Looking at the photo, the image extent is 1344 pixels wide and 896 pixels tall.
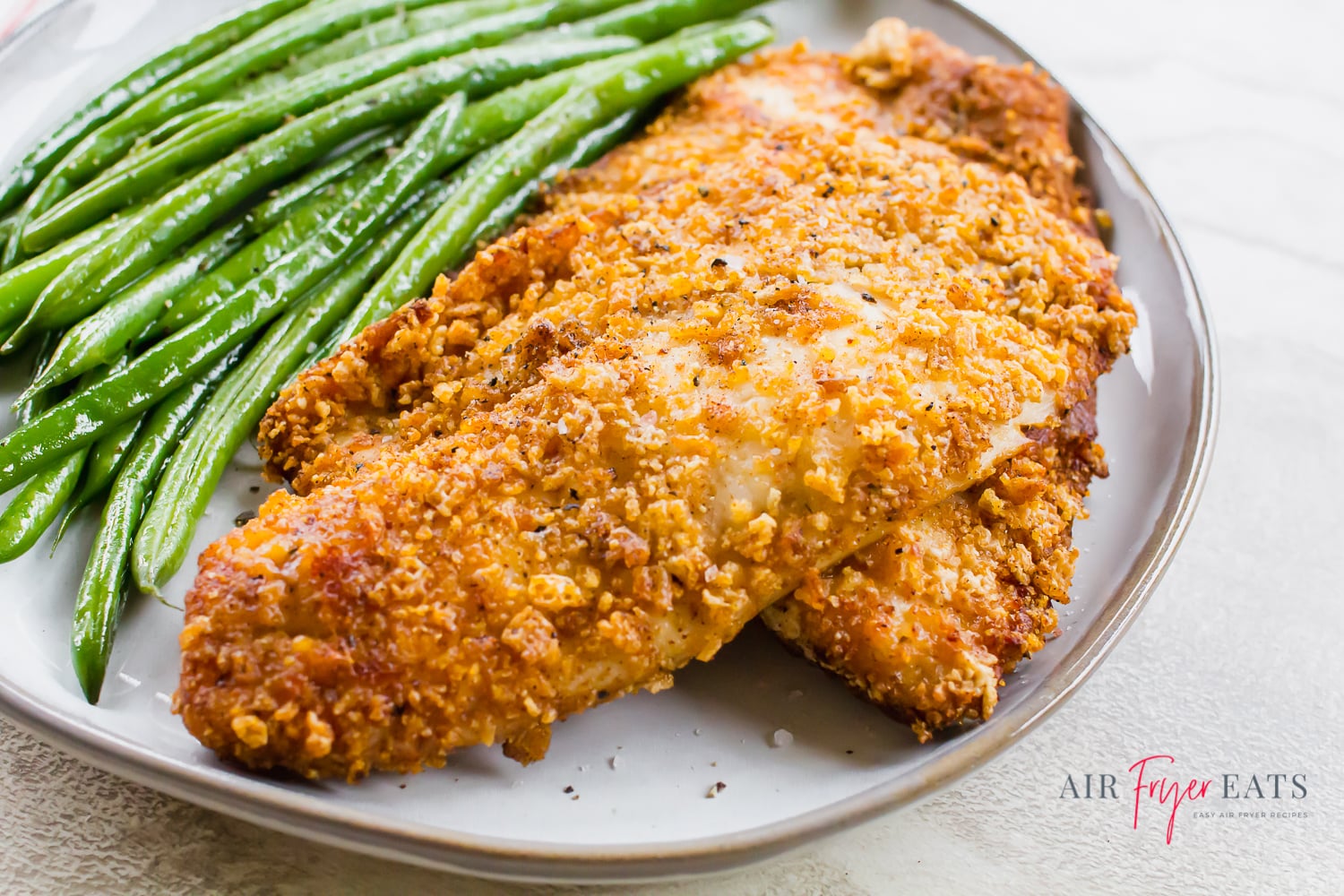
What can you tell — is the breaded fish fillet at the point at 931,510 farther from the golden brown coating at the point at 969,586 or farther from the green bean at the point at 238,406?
the green bean at the point at 238,406

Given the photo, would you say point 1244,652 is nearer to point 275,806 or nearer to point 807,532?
point 807,532

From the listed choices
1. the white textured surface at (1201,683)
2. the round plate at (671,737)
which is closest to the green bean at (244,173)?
the round plate at (671,737)

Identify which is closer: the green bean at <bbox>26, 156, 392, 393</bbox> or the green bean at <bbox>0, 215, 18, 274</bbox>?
the green bean at <bbox>26, 156, 392, 393</bbox>

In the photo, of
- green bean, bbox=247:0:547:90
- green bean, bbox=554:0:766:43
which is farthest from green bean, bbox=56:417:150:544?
green bean, bbox=554:0:766:43

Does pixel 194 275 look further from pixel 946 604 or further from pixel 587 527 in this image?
pixel 946 604

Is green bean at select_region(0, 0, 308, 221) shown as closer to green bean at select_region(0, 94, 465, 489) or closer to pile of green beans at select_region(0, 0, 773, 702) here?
pile of green beans at select_region(0, 0, 773, 702)

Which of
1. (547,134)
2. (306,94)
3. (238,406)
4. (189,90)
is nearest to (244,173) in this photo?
(306,94)
